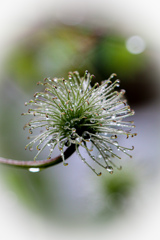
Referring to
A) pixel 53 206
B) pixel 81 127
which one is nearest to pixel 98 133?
pixel 81 127

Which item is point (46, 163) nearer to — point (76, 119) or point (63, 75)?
point (76, 119)

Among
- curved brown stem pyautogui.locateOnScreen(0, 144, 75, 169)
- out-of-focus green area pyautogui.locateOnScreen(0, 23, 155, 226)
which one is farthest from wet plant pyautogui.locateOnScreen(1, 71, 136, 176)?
out-of-focus green area pyautogui.locateOnScreen(0, 23, 155, 226)

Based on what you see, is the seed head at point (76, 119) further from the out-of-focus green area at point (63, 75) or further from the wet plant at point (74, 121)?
the out-of-focus green area at point (63, 75)

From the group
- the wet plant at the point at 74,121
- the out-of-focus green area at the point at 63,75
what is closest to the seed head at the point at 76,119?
the wet plant at the point at 74,121

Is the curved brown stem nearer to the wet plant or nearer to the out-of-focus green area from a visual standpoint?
the wet plant

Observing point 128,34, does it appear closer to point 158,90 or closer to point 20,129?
point 158,90

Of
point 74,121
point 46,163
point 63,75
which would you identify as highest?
point 63,75

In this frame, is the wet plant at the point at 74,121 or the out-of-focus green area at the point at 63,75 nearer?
the wet plant at the point at 74,121

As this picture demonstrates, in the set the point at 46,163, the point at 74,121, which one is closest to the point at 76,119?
the point at 74,121
